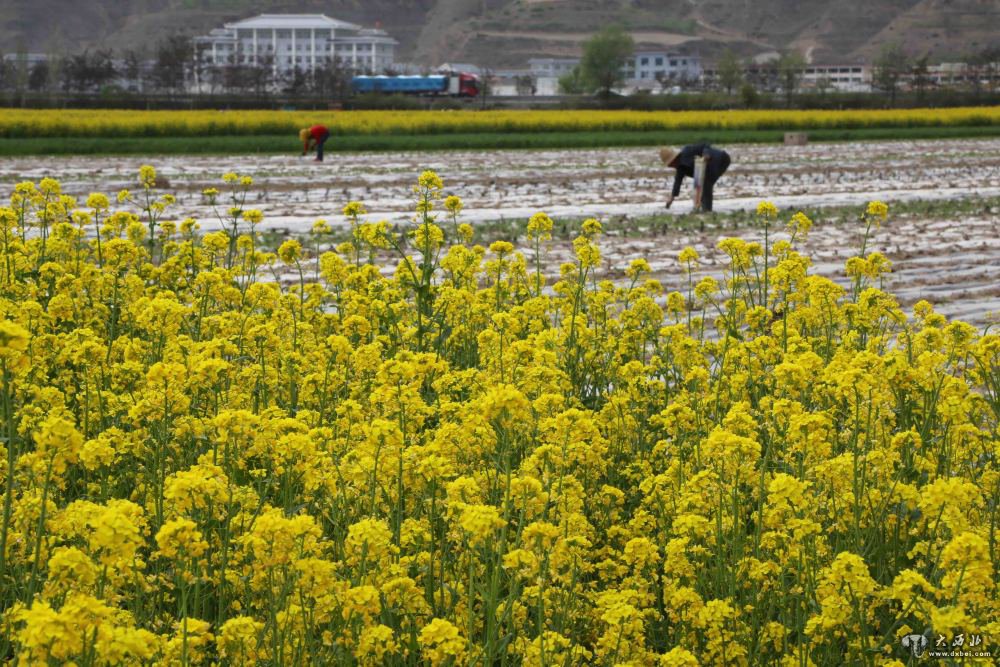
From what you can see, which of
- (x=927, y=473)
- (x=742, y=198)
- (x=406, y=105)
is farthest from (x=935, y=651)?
(x=406, y=105)

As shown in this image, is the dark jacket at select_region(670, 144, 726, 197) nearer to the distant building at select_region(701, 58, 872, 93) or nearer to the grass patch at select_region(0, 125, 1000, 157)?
the grass patch at select_region(0, 125, 1000, 157)

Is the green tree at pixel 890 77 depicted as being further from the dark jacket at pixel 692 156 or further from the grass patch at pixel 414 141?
the dark jacket at pixel 692 156

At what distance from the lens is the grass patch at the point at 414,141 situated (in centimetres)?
3572

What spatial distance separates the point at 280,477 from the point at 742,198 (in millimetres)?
19161

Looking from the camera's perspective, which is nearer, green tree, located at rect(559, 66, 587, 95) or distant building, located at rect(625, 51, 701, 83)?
green tree, located at rect(559, 66, 587, 95)

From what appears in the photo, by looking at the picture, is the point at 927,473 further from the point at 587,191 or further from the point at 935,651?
the point at 587,191

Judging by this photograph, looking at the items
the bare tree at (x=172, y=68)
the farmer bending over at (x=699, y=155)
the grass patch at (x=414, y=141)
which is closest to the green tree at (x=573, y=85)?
the bare tree at (x=172, y=68)

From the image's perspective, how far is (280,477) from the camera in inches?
190

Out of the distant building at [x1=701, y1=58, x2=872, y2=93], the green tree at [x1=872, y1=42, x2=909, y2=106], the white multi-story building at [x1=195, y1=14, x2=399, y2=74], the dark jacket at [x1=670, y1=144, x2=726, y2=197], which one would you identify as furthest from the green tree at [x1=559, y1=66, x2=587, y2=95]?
the dark jacket at [x1=670, y1=144, x2=726, y2=197]

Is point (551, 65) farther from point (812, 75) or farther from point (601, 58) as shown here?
point (601, 58)

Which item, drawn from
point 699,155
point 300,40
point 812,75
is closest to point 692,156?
point 699,155

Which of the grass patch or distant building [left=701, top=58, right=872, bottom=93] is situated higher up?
distant building [left=701, top=58, right=872, bottom=93]

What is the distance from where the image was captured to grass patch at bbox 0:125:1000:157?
35719mm

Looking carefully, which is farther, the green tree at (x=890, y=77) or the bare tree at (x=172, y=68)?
the bare tree at (x=172, y=68)
